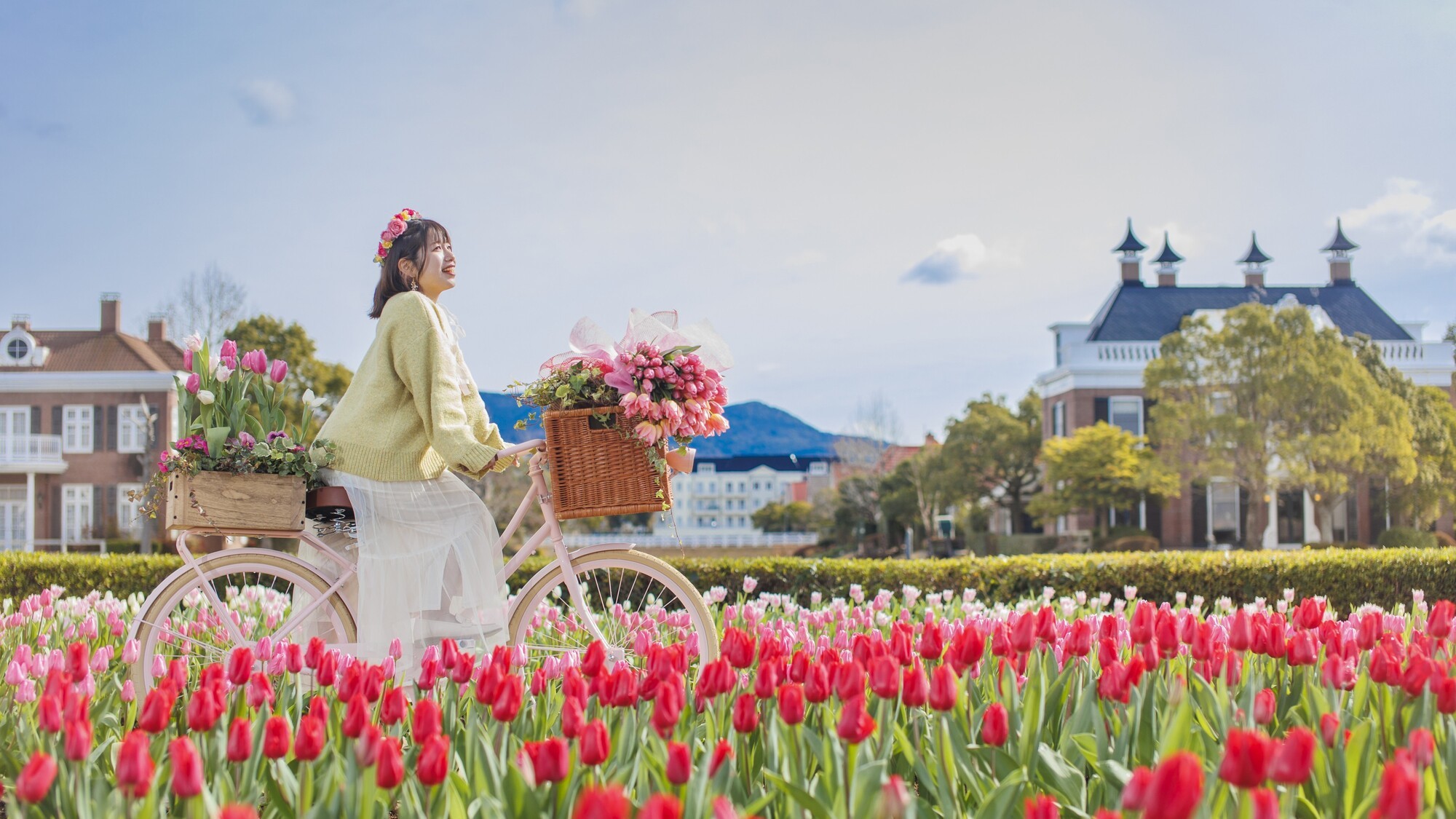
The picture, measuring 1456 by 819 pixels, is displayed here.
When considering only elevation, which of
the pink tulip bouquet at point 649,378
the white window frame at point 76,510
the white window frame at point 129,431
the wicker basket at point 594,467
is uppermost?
the white window frame at point 129,431

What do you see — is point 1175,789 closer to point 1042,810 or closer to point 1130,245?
point 1042,810

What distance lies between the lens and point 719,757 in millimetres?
2209

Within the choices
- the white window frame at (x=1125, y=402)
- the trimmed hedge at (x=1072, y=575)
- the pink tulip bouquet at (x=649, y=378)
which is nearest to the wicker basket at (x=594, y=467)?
the pink tulip bouquet at (x=649, y=378)

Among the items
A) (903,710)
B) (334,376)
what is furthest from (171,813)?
(334,376)

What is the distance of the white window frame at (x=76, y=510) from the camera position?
3094cm

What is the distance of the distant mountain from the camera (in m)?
48.7

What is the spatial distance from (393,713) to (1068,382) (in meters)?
33.2

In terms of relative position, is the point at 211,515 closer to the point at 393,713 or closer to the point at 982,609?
the point at 393,713

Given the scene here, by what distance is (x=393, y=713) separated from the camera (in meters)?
2.53

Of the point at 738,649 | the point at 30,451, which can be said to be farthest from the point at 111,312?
the point at 738,649

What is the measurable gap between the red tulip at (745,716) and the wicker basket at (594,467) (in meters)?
1.48

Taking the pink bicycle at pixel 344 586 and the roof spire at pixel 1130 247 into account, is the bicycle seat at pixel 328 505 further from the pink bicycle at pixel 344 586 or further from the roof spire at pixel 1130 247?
the roof spire at pixel 1130 247

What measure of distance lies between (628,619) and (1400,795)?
3.31 meters

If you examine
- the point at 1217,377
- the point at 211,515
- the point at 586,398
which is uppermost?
the point at 1217,377
